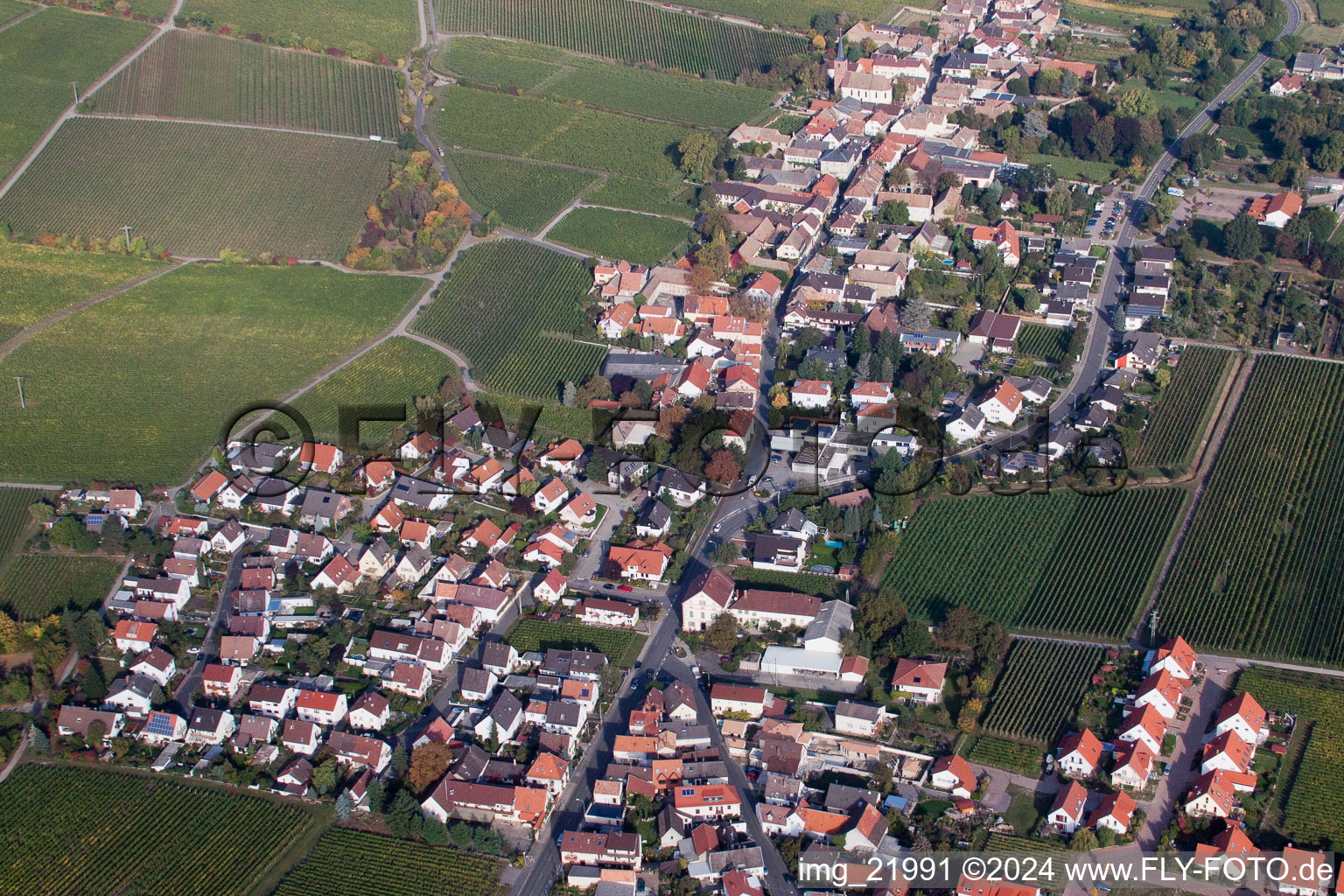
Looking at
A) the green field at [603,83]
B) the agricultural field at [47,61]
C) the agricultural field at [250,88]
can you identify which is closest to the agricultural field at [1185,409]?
the green field at [603,83]

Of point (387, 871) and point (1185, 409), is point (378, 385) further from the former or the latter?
point (1185, 409)

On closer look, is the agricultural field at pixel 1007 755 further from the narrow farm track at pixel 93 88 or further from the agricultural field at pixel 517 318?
the narrow farm track at pixel 93 88

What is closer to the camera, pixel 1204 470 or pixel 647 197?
pixel 1204 470

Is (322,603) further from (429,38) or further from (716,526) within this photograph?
(429,38)

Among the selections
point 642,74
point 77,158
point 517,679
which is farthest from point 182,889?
point 642,74

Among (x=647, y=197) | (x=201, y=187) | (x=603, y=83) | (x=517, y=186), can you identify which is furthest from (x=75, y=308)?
(x=603, y=83)

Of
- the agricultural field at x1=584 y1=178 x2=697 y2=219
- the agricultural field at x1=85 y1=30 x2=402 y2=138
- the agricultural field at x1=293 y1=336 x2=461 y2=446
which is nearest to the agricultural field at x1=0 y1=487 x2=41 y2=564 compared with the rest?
the agricultural field at x1=293 y1=336 x2=461 y2=446
